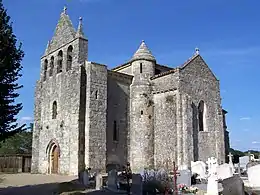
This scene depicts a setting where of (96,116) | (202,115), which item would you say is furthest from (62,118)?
(202,115)

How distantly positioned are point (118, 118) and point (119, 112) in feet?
1.65

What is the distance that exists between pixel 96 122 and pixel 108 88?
329 cm

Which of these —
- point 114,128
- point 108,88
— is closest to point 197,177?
point 114,128

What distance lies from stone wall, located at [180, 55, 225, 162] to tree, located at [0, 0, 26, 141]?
14.7 meters

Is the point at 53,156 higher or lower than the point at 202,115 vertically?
lower

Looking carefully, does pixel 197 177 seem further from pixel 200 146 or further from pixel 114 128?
pixel 114 128

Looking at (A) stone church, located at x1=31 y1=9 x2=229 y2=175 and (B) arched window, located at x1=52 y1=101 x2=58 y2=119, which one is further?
(B) arched window, located at x1=52 y1=101 x2=58 y2=119

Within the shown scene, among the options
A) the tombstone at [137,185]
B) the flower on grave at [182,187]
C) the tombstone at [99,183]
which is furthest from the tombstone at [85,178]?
the flower on grave at [182,187]

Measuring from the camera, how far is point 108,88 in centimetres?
2527

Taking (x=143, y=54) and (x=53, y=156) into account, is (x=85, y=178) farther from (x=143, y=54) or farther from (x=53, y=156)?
(x=143, y=54)

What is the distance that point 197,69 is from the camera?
27.0 metres

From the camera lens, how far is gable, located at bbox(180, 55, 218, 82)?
2604 cm

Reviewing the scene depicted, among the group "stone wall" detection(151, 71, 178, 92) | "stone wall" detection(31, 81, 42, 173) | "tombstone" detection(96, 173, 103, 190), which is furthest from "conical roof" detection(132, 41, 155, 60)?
"tombstone" detection(96, 173, 103, 190)

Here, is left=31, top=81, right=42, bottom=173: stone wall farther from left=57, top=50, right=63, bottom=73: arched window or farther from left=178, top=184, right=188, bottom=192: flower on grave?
left=178, top=184, right=188, bottom=192: flower on grave
